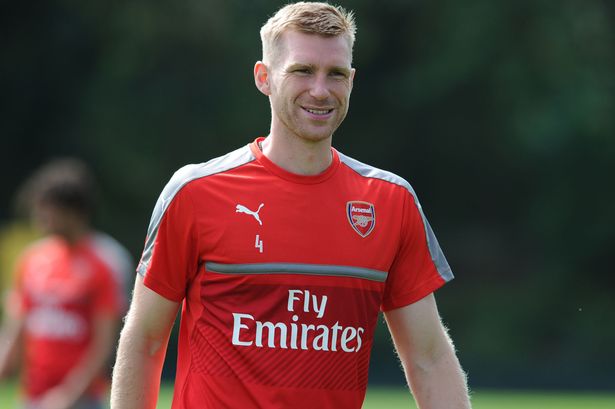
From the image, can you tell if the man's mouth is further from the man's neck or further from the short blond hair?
the short blond hair

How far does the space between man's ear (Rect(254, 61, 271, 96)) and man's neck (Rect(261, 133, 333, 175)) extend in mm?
176

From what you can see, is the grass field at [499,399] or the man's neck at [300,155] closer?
the man's neck at [300,155]

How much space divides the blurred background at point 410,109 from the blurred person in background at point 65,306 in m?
19.1

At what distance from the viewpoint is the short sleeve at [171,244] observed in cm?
393

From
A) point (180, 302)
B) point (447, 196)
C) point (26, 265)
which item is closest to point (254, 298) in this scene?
point (180, 302)

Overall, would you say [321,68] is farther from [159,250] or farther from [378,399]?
[378,399]

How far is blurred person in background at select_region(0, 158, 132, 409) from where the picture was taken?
755 centimetres

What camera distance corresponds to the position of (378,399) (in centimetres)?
1648

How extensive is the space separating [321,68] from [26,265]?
448cm

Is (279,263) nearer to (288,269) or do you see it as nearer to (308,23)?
(288,269)

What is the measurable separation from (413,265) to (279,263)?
1.66 ft

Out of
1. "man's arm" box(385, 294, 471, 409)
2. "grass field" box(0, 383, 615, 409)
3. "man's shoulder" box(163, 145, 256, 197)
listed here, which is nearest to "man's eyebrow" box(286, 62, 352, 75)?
"man's shoulder" box(163, 145, 256, 197)

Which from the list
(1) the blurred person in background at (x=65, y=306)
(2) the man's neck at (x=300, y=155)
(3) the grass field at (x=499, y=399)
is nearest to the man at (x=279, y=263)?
(2) the man's neck at (x=300, y=155)

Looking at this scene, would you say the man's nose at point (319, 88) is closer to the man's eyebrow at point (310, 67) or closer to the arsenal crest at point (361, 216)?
the man's eyebrow at point (310, 67)
